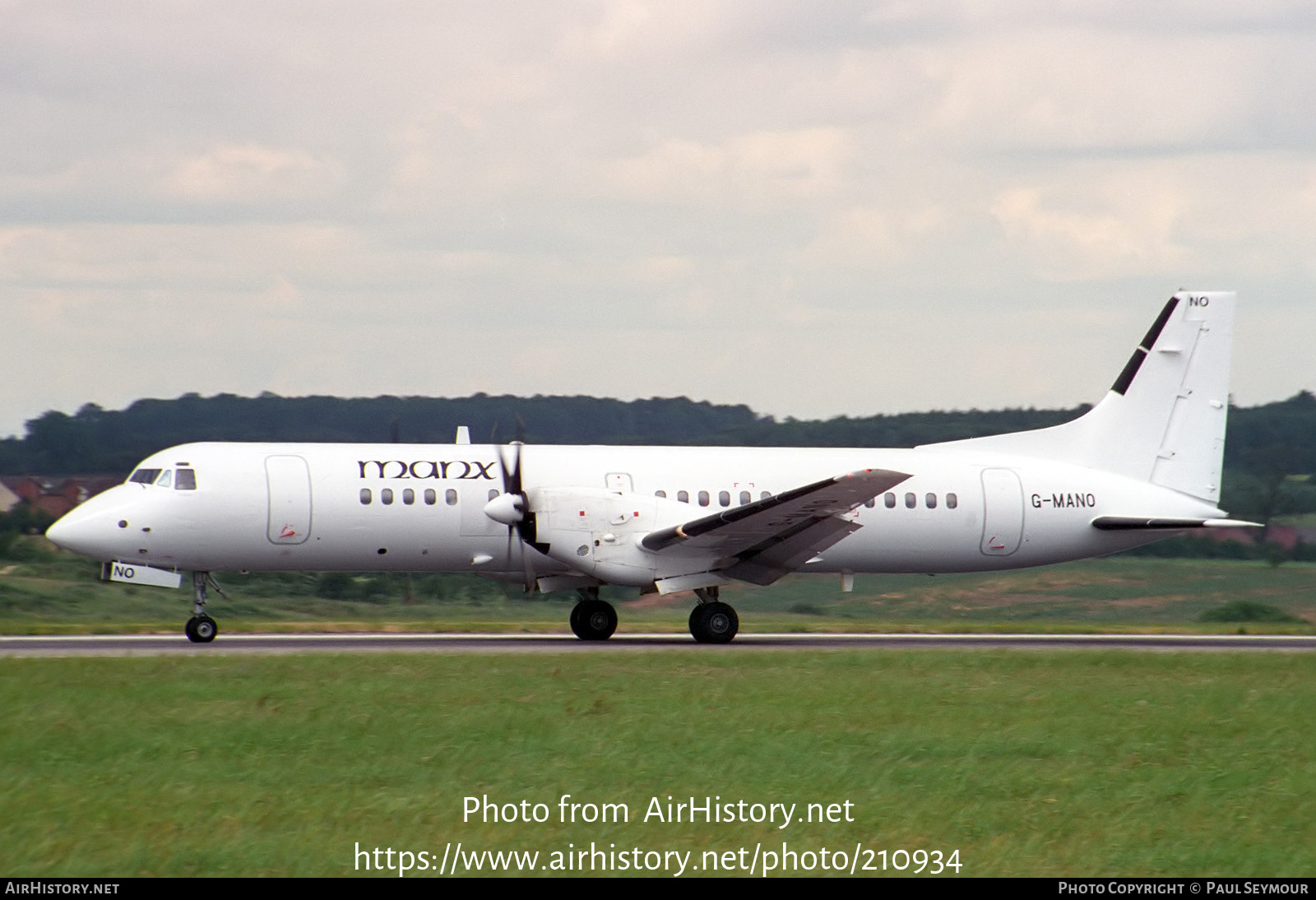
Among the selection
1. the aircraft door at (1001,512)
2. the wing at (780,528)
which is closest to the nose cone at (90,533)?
the wing at (780,528)

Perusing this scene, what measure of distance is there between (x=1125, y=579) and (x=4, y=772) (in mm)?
28486

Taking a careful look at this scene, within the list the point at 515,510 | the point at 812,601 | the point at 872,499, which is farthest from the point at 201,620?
the point at 812,601

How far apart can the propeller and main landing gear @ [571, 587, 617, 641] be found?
1.32 meters

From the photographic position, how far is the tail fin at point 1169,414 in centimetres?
2853

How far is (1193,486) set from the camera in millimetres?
28859

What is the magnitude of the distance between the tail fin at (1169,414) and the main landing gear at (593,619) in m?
7.80

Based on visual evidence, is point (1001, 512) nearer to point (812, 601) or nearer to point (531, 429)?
point (812, 601)

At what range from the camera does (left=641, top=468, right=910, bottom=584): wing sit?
74.6 feet

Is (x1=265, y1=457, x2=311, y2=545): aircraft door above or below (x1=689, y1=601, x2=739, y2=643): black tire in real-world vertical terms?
above

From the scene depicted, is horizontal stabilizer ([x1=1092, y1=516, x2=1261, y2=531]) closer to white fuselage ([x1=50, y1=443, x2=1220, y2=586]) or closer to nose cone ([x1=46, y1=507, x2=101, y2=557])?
white fuselage ([x1=50, y1=443, x2=1220, y2=586])

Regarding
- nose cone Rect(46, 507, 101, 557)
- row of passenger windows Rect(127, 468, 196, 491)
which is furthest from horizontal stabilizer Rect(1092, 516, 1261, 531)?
nose cone Rect(46, 507, 101, 557)

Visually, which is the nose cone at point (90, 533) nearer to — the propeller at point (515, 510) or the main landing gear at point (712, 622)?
the propeller at point (515, 510)

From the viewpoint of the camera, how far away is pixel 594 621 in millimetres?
25516

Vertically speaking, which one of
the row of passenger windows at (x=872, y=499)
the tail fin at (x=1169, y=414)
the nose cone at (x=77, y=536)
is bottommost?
the nose cone at (x=77, y=536)
